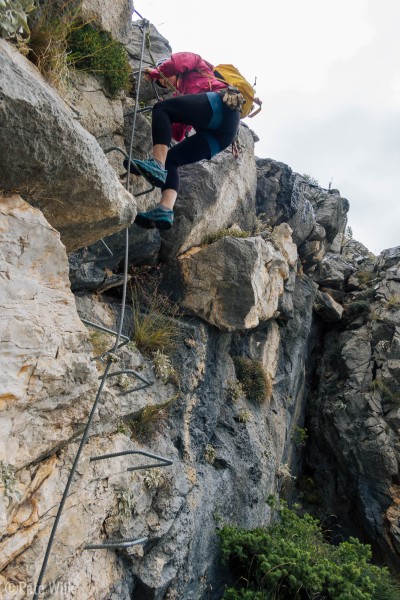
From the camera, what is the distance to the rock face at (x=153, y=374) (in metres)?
3.30

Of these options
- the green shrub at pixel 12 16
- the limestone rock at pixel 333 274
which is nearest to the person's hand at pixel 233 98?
the green shrub at pixel 12 16

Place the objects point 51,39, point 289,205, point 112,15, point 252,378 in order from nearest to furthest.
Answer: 1. point 51,39
2. point 112,15
3. point 252,378
4. point 289,205

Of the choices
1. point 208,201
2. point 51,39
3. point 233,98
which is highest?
point 233,98

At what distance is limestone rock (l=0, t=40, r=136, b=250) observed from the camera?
3.15m

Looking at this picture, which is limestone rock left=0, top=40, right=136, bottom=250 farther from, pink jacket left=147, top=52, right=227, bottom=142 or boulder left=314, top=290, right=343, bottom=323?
boulder left=314, top=290, right=343, bottom=323

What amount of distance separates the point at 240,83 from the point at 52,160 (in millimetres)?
2912

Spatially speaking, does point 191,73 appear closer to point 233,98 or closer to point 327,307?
point 233,98

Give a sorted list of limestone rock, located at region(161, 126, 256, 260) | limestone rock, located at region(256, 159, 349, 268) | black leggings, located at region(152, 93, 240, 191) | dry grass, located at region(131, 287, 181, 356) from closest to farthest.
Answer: black leggings, located at region(152, 93, 240, 191) < dry grass, located at region(131, 287, 181, 356) < limestone rock, located at region(161, 126, 256, 260) < limestone rock, located at region(256, 159, 349, 268)

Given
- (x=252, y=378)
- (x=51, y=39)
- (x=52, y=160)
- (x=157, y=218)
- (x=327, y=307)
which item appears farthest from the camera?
(x=327, y=307)

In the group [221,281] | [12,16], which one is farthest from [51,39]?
[221,281]

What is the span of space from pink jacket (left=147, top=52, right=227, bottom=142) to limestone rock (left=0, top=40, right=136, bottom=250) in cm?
218

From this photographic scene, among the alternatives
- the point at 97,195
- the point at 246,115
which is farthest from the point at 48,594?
the point at 246,115

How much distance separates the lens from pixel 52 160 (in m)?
3.43

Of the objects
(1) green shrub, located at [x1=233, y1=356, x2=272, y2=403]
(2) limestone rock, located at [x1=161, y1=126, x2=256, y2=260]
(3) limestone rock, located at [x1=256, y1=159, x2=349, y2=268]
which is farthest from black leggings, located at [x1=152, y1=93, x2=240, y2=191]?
(3) limestone rock, located at [x1=256, y1=159, x2=349, y2=268]
